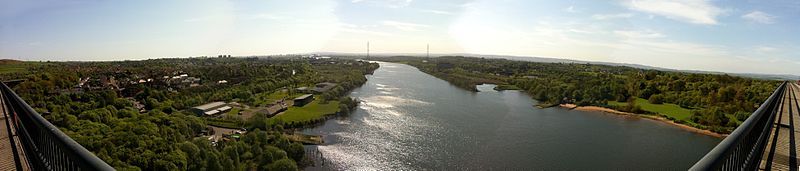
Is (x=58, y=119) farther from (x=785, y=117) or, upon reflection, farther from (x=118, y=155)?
(x=785, y=117)

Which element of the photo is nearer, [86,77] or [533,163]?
[533,163]

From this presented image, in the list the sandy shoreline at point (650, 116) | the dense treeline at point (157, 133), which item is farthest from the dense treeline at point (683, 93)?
the dense treeline at point (157, 133)

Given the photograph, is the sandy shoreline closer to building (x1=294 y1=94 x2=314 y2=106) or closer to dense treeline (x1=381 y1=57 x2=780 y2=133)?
dense treeline (x1=381 y1=57 x2=780 y2=133)

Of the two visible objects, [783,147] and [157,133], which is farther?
[157,133]

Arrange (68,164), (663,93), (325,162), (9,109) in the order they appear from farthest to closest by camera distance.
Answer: (663,93) < (325,162) < (9,109) < (68,164)

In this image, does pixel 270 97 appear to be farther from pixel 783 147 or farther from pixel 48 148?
pixel 783 147

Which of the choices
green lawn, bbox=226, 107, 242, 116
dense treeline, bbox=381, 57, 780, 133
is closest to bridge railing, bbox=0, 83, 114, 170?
green lawn, bbox=226, 107, 242, 116

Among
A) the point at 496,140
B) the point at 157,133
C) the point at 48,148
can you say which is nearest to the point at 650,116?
the point at 496,140

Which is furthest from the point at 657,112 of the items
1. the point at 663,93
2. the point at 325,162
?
the point at 325,162
